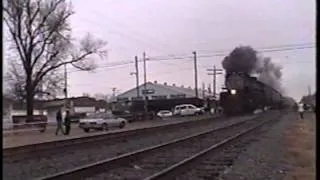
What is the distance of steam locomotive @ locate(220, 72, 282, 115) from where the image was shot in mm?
58188

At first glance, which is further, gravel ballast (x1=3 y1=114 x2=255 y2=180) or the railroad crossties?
gravel ballast (x1=3 y1=114 x2=255 y2=180)

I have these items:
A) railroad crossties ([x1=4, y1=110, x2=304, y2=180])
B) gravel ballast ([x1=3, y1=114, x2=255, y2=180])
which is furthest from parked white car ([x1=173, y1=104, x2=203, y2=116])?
gravel ballast ([x1=3, y1=114, x2=255, y2=180])

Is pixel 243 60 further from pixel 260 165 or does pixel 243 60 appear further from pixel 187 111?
pixel 260 165

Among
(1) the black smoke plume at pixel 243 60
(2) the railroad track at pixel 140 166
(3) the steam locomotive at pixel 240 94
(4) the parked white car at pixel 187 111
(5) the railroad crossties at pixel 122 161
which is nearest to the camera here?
(2) the railroad track at pixel 140 166

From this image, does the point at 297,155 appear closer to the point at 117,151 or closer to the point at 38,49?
the point at 117,151

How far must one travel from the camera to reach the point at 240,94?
190 feet

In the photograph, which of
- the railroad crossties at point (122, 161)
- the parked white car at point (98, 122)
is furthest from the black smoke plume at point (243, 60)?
the railroad crossties at point (122, 161)

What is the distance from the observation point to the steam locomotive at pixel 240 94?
58.2 m

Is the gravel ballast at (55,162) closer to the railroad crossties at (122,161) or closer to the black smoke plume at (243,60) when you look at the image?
the railroad crossties at (122,161)

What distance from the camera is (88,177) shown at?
12789mm

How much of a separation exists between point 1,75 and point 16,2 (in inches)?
2304

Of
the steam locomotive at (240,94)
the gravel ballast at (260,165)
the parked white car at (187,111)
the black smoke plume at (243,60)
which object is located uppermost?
the black smoke plume at (243,60)

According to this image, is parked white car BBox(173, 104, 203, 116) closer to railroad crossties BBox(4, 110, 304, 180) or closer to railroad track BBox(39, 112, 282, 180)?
railroad crossties BBox(4, 110, 304, 180)

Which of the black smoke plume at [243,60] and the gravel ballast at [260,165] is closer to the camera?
the gravel ballast at [260,165]
